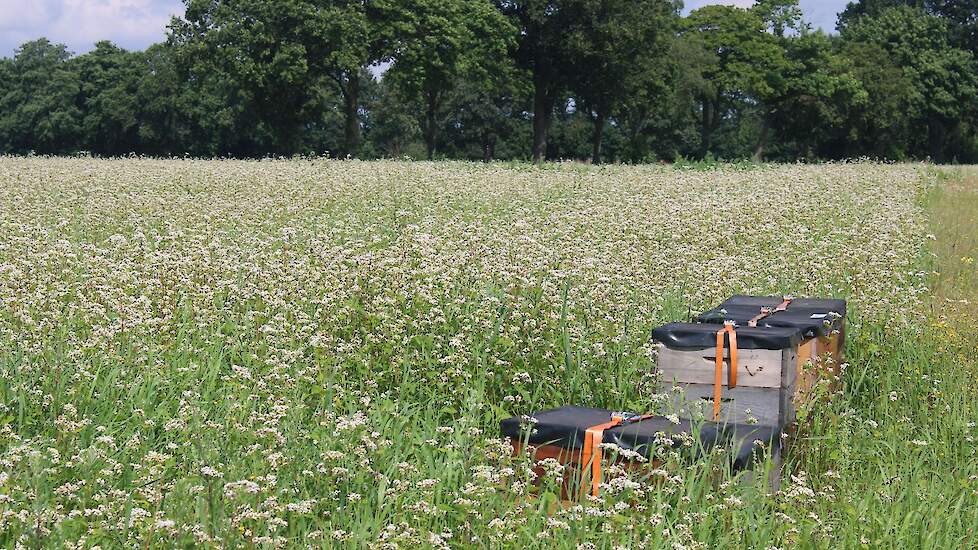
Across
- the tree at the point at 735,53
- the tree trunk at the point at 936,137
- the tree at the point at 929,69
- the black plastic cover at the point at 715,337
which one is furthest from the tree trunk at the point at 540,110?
the black plastic cover at the point at 715,337

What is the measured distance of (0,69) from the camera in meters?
96.1

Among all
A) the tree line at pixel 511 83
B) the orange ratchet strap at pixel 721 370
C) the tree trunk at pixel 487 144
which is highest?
the tree line at pixel 511 83

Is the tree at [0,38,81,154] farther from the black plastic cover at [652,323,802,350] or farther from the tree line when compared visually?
the black plastic cover at [652,323,802,350]

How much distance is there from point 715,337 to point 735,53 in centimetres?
7601

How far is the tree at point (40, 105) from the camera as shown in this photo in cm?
8544

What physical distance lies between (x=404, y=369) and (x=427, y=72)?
4742 cm

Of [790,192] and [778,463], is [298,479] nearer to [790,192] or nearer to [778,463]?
[778,463]

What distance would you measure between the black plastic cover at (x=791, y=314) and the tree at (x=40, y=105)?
86230 millimetres

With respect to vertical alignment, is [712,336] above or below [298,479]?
above

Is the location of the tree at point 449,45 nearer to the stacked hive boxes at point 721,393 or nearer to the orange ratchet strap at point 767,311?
the orange ratchet strap at point 767,311

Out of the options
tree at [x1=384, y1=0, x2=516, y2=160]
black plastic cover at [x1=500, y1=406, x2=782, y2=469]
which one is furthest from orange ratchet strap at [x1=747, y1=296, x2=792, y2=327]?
tree at [x1=384, y1=0, x2=516, y2=160]

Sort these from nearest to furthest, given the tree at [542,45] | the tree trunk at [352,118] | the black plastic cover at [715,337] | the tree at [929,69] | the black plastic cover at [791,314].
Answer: the black plastic cover at [715,337], the black plastic cover at [791,314], the tree trunk at [352,118], the tree at [542,45], the tree at [929,69]

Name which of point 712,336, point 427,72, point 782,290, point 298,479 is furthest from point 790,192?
point 427,72

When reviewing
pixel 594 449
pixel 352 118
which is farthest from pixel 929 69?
pixel 594 449
